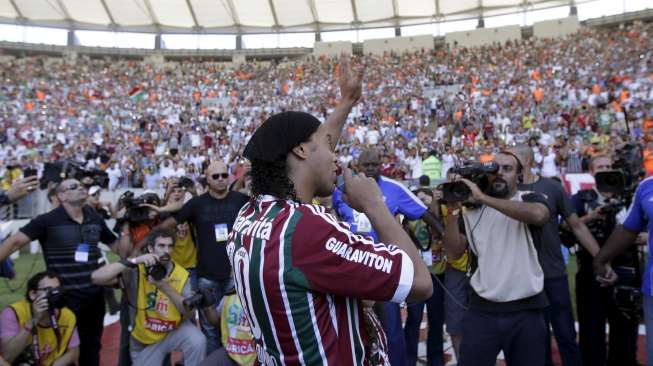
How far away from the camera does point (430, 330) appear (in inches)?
197

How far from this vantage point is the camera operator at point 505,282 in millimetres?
3170

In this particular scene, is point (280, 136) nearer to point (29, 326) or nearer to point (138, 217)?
point (29, 326)

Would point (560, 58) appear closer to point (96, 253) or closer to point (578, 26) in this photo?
point (578, 26)

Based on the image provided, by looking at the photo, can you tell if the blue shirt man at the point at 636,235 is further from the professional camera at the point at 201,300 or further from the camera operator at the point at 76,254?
the camera operator at the point at 76,254

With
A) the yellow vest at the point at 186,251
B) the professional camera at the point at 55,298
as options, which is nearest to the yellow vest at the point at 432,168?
the yellow vest at the point at 186,251

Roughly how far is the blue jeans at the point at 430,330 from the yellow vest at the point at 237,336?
170 centimetres

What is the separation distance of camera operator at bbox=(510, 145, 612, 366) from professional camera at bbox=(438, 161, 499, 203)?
2.57 ft

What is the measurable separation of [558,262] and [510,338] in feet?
4.08

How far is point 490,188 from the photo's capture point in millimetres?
3379

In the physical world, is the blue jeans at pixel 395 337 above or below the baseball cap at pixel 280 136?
below

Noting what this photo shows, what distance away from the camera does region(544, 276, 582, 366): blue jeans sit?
4020 mm

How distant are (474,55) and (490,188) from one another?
2877 centimetres

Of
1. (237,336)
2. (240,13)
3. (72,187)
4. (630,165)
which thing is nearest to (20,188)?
(72,187)

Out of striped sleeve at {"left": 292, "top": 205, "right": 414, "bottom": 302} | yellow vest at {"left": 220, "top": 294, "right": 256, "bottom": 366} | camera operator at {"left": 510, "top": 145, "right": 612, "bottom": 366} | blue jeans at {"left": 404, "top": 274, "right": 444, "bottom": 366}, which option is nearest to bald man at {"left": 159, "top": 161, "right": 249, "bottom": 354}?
yellow vest at {"left": 220, "top": 294, "right": 256, "bottom": 366}
